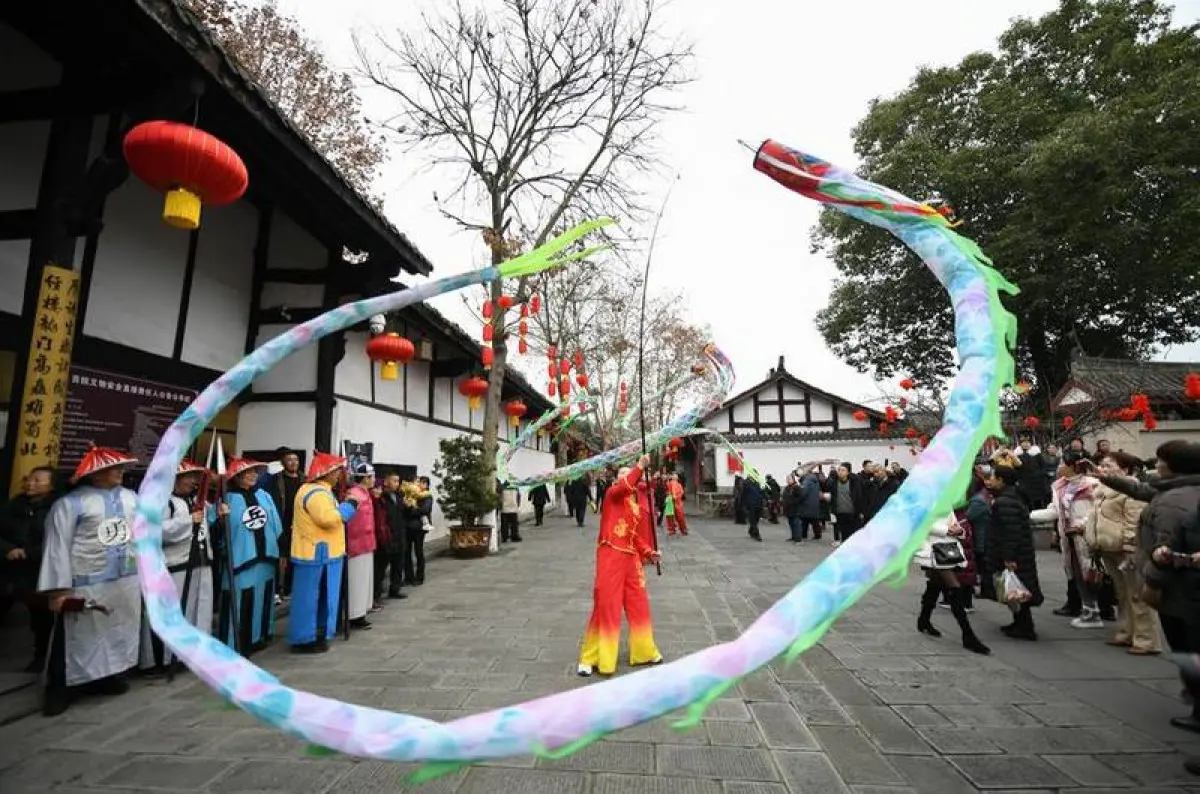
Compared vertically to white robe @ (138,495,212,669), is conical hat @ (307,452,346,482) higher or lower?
higher

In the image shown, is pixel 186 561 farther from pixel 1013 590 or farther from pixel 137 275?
pixel 1013 590

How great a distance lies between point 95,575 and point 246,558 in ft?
4.44

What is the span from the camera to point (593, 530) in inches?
771

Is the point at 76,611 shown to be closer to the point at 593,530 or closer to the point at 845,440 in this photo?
the point at 593,530

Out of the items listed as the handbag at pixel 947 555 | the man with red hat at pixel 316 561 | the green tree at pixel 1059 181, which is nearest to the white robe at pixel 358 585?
the man with red hat at pixel 316 561

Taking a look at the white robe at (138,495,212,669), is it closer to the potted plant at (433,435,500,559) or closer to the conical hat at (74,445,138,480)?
the conical hat at (74,445,138,480)

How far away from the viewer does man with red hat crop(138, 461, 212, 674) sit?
5156 millimetres

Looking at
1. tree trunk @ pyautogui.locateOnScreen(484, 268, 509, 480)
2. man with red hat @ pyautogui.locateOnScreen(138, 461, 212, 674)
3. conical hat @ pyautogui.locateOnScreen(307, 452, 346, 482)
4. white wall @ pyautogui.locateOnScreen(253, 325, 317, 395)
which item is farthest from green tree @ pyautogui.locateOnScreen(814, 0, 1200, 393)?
man with red hat @ pyautogui.locateOnScreen(138, 461, 212, 674)

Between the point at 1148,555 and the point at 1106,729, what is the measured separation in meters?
1.13

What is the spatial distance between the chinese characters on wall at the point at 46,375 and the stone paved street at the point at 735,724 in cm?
184

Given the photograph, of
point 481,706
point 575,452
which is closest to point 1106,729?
point 481,706

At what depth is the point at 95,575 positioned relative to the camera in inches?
180

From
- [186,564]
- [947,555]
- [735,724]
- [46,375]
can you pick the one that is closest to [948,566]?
[947,555]

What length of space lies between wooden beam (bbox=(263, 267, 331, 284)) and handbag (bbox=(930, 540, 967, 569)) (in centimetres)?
842
